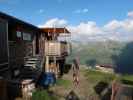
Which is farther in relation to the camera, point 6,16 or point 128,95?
point 6,16

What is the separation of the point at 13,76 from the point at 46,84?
4242 millimetres

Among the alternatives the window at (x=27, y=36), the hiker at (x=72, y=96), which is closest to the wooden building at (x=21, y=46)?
the window at (x=27, y=36)

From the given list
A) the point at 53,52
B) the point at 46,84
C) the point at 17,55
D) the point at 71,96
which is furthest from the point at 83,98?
the point at 53,52

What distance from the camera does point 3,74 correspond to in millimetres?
16891

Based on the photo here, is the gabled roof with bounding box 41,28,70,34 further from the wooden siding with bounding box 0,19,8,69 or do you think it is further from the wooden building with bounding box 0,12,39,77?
the wooden siding with bounding box 0,19,8,69

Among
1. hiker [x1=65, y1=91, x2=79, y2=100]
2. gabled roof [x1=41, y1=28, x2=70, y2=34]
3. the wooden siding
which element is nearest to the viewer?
the wooden siding

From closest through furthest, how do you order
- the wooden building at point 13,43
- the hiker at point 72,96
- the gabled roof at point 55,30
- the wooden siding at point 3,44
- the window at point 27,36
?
1. the wooden siding at point 3,44
2. the wooden building at point 13,43
3. the hiker at point 72,96
4. the window at point 27,36
5. the gabled roof at point 55,30

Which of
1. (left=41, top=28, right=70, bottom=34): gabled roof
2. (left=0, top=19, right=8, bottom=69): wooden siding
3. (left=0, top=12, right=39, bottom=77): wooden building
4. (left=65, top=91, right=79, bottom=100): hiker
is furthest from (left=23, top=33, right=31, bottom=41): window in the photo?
(left=0, top=19, right=8, bottom=69): wooden siding

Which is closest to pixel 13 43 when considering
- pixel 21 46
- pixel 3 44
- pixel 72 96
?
pixel 21 46

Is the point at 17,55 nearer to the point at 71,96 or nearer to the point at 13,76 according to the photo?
the point at 13,76

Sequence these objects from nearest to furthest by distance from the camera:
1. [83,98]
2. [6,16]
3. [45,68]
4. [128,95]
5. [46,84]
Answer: [128,95]
[6,16]
[83,98]
[46,84]
[45,68]

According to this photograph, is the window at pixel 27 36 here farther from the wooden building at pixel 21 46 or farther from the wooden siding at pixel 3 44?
the wooden siding at pixel 3 44

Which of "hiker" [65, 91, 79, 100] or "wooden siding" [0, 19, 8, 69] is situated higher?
"wooden siding" [0, 19, 8, 69]

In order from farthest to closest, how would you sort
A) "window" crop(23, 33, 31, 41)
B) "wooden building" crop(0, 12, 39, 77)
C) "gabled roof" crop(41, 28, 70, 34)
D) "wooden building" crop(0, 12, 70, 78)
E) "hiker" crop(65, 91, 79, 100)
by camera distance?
"gabled roof" crop(41, 28, 70, 34) → "window" crop(23, 33, 31, 41) → "hiker" crop(65, 91, 79, 100) → "wooden building" crop(0, 12, 70, 78) → "wooden building" crop(0, 12, 39, 77)
